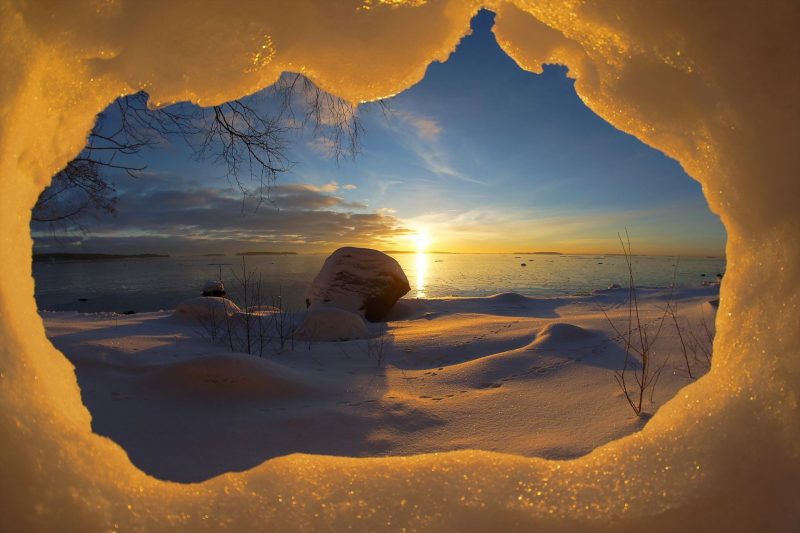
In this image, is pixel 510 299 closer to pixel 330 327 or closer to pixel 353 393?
pixel 330 327

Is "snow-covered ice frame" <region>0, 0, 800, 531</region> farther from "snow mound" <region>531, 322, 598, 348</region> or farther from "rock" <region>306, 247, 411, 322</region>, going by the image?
"rock" <region>306, 247, 411, 322</region>

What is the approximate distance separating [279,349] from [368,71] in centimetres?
Answer: 459

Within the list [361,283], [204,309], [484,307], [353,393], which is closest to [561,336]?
[353,393]

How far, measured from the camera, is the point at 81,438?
3.72 feet

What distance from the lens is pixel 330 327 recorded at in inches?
250

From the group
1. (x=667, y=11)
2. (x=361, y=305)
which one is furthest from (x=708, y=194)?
(x=361, y=305)

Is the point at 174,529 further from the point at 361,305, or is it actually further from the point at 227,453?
the point at 361,305

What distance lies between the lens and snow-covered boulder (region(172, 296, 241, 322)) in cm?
695

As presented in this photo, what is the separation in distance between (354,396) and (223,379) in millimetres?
1188

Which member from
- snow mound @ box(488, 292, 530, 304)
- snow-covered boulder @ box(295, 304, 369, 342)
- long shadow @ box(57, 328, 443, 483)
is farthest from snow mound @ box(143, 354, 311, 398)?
snow mound @ box(488, 292, 530, 304)

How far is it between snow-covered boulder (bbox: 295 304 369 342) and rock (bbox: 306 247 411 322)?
199 centimetres

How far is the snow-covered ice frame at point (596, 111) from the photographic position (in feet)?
3.40

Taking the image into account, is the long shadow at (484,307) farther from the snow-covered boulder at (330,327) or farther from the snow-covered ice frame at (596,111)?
the snow-covered ice frame at (596,111)

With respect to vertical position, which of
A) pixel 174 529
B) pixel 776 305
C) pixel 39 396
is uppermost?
pixel 776 305
